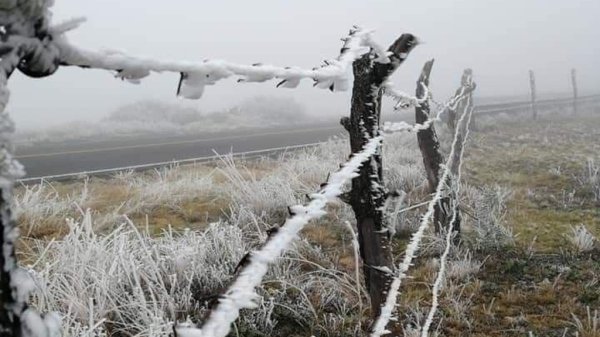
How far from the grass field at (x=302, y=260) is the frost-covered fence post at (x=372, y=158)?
146 millimetres

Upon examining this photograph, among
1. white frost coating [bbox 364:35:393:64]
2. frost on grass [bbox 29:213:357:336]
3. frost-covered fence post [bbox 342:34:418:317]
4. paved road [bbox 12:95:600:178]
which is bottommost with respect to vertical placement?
paved road [bbox 12:95:600:178]

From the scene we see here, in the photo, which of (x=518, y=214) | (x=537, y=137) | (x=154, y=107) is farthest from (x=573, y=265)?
(x=154, y=107)

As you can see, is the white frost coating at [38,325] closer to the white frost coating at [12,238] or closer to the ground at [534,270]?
the white frost coating at [12,238]

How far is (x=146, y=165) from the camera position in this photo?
35.8 feet

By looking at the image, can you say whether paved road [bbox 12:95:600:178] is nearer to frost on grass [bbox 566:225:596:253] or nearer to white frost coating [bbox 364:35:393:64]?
frost on grass [bbox 566:225:596:253]

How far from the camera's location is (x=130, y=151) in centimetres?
1388

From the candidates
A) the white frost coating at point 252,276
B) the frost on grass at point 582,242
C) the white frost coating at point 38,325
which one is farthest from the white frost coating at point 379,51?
the frost on grass at point 582,242

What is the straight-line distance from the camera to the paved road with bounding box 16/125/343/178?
1138 centimetres

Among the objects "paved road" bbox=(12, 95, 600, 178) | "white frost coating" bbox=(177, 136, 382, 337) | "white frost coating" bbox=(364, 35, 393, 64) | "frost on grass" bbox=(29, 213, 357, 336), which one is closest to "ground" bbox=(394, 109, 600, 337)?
"frost on grass" bbox=(29, 213, 357, 336)

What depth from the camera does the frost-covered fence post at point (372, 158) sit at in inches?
82.7

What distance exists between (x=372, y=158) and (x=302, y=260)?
1270mm

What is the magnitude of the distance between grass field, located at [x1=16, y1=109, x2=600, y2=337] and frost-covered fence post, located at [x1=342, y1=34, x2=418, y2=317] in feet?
0.48

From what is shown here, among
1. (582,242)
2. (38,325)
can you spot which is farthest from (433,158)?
(38,325)

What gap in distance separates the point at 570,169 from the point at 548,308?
18.1 ft
